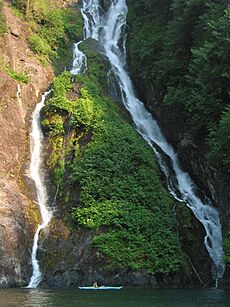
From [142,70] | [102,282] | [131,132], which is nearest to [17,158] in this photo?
[131,132]

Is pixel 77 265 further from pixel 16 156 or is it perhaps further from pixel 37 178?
pixel 16 156

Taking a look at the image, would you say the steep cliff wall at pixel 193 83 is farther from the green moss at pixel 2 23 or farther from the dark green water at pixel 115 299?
the green moss at pixel 2 23

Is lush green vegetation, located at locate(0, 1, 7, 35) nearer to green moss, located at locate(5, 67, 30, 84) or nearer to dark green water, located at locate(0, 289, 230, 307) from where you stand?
green moss, located at locate(5, 67, 30, 84)

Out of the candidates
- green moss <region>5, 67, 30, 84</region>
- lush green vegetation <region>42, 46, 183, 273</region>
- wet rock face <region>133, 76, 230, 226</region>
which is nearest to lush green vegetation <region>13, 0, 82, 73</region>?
green moss <region>5, 67, 30, 84</region>

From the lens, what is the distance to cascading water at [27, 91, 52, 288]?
19.8 m

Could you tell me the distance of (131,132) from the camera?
25.6m

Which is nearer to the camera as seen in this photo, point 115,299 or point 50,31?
point 115,299

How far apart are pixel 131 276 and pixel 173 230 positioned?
306 cm

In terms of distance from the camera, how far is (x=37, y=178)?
2355cm

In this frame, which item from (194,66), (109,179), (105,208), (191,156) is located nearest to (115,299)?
(105,208)

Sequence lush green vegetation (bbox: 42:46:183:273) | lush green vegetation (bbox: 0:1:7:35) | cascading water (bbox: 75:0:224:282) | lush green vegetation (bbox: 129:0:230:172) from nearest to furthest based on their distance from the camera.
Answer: lush green vegetation (bbox: 129:0:230:172), lush green vegetation (bbox: 42:46:183:273), cascading water (bbox: 75:0:224:282), lush green vegetation (bbox: 0:1:7:35)

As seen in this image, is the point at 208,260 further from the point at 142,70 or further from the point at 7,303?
the point at 142,70

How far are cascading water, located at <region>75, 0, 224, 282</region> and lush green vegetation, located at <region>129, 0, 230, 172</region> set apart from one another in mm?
1408

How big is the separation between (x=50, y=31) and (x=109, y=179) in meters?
16.3
